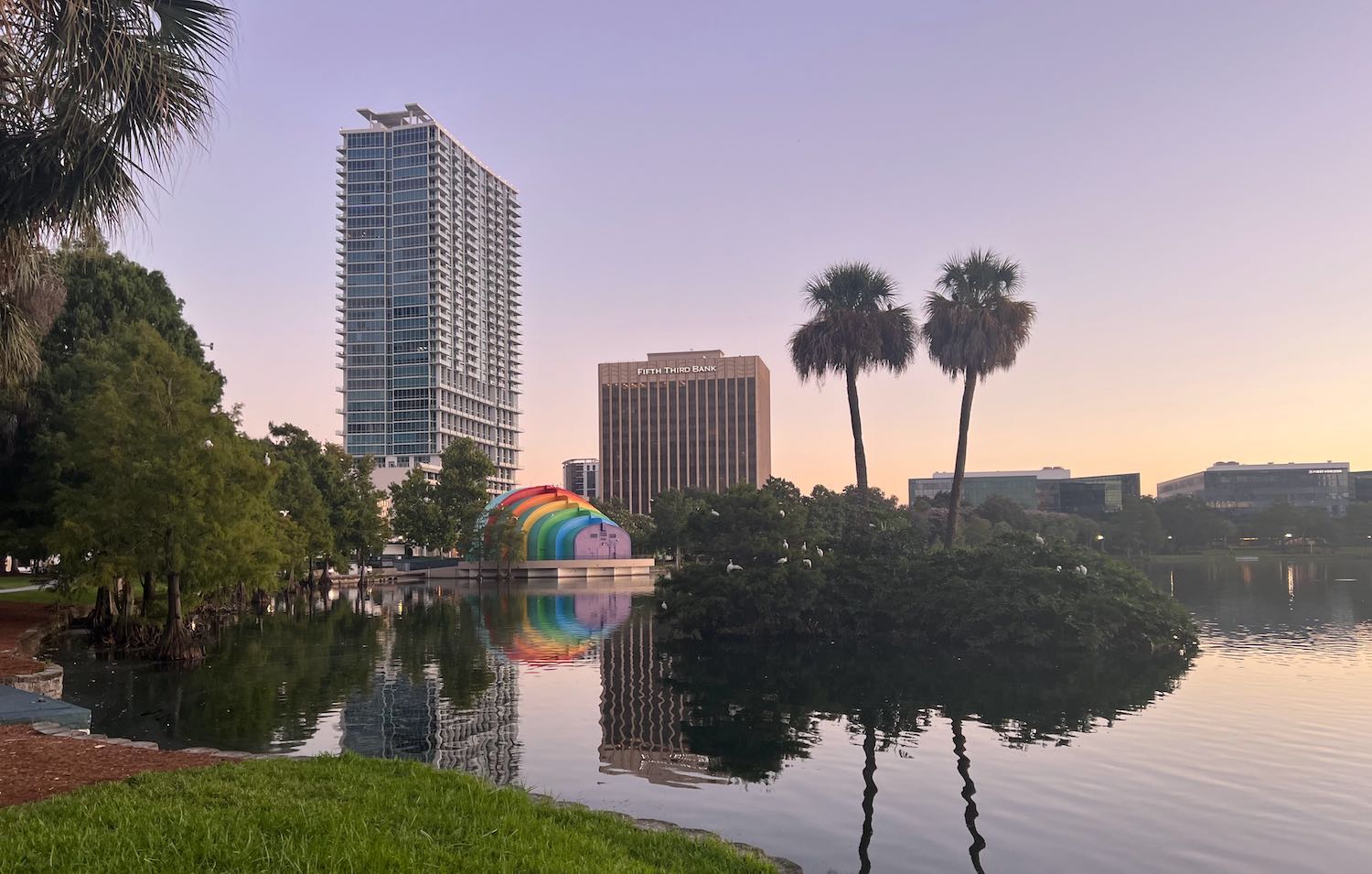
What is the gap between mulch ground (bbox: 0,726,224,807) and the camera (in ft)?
34.7

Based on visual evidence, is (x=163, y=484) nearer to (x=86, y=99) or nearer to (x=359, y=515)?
(x=86, y=99)

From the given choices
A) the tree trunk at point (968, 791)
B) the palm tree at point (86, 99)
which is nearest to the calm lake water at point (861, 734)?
the tree trunk at point (968, 791)

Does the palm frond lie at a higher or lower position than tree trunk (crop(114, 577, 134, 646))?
higher

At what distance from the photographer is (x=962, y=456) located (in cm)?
4453

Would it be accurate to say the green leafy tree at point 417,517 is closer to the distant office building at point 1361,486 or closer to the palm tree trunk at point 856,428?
the palm tree trunk at point 856,428

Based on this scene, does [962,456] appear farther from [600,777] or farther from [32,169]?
[32,169]

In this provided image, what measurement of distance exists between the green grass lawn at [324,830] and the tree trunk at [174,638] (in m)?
23.4

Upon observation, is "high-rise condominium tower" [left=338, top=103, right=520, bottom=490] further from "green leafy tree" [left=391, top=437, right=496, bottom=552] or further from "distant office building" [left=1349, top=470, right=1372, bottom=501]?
"distant office building" [left=1349, top=470, right=1372, bottom=501]

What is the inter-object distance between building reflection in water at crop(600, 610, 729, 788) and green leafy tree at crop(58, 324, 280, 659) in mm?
13902

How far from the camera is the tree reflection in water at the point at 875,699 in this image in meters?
18.8

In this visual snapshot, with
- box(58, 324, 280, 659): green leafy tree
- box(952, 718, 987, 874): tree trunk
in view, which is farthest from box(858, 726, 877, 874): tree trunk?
box(58, 324, 280, 659): green leafy tree

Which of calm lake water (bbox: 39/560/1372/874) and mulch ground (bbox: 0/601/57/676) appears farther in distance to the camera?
mulch ground (bbox: 0/601/57/676)

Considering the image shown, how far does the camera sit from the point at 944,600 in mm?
34719

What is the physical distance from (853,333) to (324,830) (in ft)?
130
